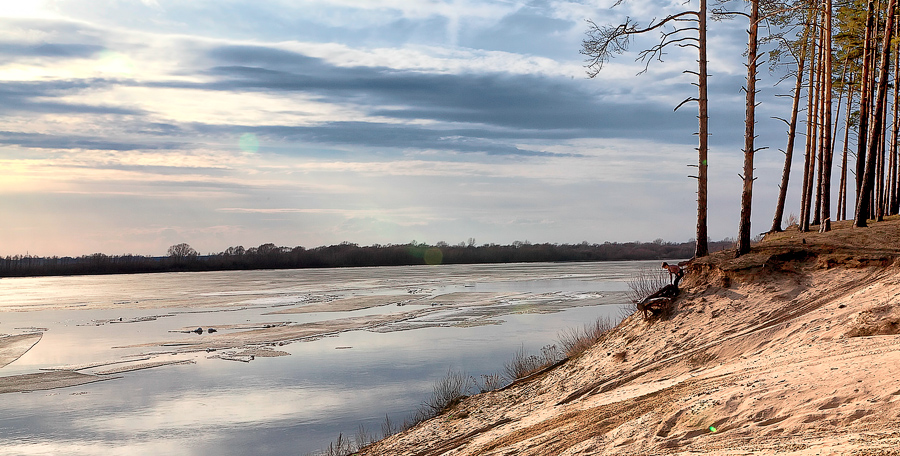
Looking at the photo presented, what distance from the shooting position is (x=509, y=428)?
11500 mm

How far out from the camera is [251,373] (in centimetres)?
2103

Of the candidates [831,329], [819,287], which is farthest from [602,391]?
[819,287]

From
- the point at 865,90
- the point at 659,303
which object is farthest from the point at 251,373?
the point at 865,90

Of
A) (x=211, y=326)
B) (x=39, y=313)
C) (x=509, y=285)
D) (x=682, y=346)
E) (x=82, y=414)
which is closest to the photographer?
(x=682, y=346)

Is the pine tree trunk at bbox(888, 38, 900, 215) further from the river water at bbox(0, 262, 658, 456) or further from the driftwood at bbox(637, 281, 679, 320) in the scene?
the driftwood at bbox(637, 281, 679, 320)

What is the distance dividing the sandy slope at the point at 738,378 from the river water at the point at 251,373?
139 inches

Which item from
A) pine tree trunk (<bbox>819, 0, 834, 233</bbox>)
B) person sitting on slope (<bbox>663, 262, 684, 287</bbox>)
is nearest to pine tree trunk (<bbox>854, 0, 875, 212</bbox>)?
pine tree trunk (<bbox>819, 0, 834, 233</bbox>)

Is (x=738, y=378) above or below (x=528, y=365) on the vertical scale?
above

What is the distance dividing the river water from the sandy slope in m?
3.52

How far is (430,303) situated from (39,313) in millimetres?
23621

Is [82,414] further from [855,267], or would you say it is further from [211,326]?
[855,267]

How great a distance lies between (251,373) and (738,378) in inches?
611

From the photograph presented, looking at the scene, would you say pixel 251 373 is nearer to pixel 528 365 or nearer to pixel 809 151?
pixel 528 365

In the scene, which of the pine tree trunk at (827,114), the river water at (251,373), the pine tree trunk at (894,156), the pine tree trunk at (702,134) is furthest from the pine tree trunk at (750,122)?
the pine tree trunk at (894,156)
